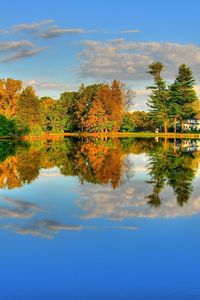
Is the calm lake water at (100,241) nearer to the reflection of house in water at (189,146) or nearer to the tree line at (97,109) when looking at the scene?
the reflection of house in water at (189,146)

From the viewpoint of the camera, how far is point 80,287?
18.0 ft

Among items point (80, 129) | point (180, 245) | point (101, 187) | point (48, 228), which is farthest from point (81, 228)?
point (80, 129)

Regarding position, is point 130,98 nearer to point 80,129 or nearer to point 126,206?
point 80,129

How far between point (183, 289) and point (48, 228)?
358 centimetres

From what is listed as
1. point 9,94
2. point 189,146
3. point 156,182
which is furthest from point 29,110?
point 156,182

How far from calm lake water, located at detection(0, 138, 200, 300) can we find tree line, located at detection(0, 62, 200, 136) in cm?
4774

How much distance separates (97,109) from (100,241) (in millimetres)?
72808

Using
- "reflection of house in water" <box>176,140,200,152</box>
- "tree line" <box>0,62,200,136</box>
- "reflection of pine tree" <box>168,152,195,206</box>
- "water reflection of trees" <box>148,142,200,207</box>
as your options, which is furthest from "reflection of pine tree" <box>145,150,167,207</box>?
"tree line" <box>0,62,200,136</box>

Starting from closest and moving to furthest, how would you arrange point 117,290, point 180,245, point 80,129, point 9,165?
1. point 117,290
2. point 180,245
3. point 9,165
4. point 80,129

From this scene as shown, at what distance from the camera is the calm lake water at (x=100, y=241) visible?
549 centimetres

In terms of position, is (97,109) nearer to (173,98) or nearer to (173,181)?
(173,98)

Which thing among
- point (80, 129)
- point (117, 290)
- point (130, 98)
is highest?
point (130, 98)

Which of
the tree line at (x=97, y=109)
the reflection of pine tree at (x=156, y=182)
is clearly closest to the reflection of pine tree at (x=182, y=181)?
the reflection of pine tree at (x=156, y=182)

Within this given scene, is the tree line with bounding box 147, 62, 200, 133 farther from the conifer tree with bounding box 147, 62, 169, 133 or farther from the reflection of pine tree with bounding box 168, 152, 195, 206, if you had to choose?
the reflection of pine tree with bounding box 168, 152, 195, 206
